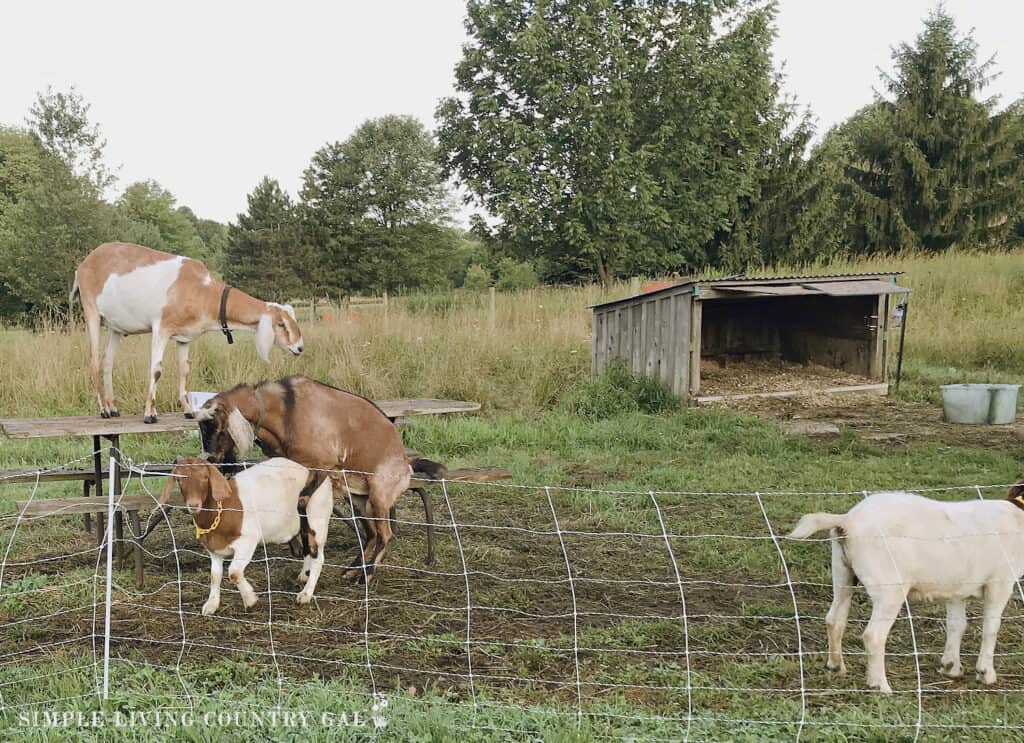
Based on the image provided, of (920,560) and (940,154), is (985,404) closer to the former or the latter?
(920,560)

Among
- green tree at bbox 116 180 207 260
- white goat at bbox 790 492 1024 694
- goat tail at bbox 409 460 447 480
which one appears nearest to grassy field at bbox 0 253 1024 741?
white goat at bbox 790 492 1024 694

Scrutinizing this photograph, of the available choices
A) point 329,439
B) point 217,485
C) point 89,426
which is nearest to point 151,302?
point 89,426

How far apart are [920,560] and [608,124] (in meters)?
22.2

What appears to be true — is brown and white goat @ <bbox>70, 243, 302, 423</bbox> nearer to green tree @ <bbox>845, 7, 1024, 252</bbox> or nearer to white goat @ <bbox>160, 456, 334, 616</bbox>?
white goat @ <bbox>160, 456, 334, 616</bbox>

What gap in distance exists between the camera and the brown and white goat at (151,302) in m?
5.05

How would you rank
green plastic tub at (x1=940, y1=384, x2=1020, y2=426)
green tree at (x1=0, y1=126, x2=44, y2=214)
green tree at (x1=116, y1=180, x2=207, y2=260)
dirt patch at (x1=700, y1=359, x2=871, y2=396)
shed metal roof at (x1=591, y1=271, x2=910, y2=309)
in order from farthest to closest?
green tree at (x1=116, y1=180, x2=207, y2=260)
green tree at (x1=0, y1=126, x2=44, y2=214)
dirt patch at (x1=700, y1=359, x2=871, y2=396)
shed metal roof at (x1=591, y1=271, x2=910, y2=309)
green plastic tub at (x1=940, y1=384, x2=1020, y2=426)

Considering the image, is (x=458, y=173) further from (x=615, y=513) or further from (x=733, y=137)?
(x=615, y=513)

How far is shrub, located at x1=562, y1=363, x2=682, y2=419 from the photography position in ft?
35.0

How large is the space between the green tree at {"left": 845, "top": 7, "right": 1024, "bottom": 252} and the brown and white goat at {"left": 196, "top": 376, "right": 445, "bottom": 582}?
27.2m

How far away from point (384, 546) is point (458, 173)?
22.4 m

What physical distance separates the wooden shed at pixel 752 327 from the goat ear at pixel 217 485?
7953mm

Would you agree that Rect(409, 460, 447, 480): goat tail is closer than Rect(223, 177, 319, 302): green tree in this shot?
Yes

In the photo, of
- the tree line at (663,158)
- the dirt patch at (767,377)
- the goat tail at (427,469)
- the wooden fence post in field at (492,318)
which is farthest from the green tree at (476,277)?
the goat tail at (427,469)

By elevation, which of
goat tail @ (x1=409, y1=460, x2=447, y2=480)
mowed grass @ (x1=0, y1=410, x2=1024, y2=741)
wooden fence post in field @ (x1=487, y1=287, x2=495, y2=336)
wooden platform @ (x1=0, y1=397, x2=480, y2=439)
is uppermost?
wooden fence post in field @ (x1=487, y1=287, x2=495, y2=336)
